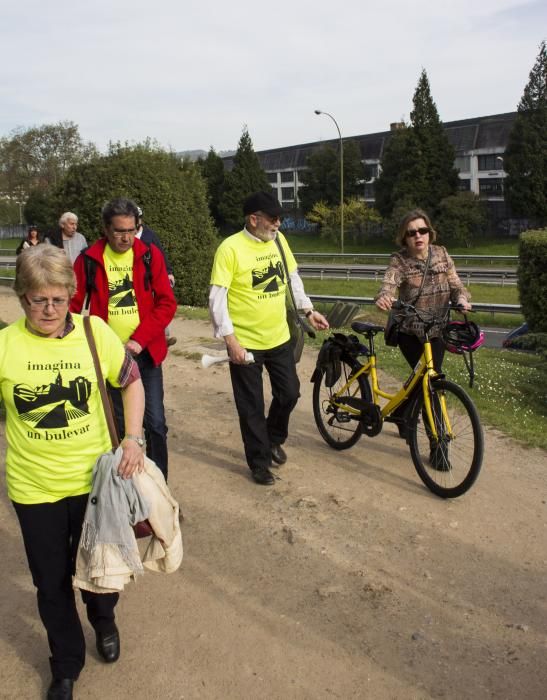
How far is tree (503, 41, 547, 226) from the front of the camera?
48.8 m

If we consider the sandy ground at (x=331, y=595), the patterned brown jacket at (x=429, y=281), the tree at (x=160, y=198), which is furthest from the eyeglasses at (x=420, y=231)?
the tree at (x=160, y=198)

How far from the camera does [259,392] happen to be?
217 inches

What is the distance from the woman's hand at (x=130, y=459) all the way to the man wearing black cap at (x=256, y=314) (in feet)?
7.09

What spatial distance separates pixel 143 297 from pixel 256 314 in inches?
39.3

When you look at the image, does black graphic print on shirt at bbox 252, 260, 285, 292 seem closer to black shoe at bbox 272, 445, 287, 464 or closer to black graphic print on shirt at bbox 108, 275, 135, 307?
black graphic print on shirt at bbox 108, 275, 135, 307

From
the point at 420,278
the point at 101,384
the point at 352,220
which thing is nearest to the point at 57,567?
the point at 101,384

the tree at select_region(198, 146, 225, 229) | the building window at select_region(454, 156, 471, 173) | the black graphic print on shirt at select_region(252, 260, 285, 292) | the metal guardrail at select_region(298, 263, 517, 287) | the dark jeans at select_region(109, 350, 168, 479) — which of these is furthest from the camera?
the tree at select_region(198, 146, 225, 229)

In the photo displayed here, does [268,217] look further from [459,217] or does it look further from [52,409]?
[459,217]

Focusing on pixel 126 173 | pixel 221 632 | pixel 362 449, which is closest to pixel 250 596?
pixel 221 632

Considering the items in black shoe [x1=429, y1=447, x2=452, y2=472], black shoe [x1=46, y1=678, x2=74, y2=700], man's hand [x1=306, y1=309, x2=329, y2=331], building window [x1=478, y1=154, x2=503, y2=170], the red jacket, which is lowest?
black shoe [x1=46, y1=678, x2=74, y2=700]

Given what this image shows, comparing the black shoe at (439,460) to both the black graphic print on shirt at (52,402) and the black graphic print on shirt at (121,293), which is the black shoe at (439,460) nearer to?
the black graphic print on shirt at (121,293)

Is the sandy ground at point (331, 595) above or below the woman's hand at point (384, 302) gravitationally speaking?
below

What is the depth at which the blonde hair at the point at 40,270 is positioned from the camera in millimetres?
2883

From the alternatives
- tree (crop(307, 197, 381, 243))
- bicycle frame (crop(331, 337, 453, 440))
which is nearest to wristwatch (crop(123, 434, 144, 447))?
bicycle frame (crop(331, 337, 453, 440))
